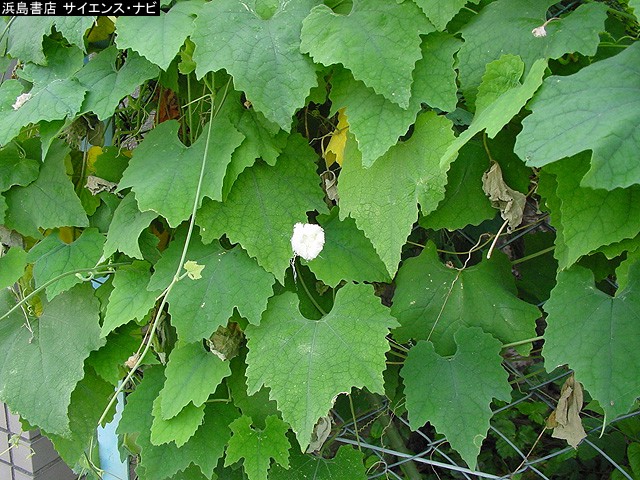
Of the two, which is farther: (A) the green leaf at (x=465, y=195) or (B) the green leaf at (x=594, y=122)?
(A) the green leaf at (x=465, y=195)

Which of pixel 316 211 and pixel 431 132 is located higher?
pixel 431 132

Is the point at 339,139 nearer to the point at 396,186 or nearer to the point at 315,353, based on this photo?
the point at 396,186

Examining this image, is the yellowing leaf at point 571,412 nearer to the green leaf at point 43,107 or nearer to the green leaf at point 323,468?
the green leaf at point 323,468

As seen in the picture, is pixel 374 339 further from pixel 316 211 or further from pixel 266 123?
pixel 266 123

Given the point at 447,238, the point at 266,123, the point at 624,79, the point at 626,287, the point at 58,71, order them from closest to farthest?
1. the point at 624,79
2. the point at 626,287
3. the point at 266,123
4. the point at 58,71
5. the point at 447,238

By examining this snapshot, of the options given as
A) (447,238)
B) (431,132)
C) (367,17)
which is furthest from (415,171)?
(447,238)

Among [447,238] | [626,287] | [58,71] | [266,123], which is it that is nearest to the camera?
[626,287]

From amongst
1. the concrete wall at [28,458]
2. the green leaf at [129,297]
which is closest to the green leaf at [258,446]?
the green leaf at [129,297]

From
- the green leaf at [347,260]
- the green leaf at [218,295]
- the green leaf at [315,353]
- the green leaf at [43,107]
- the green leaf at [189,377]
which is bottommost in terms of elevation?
the green leaf at [189,377]
